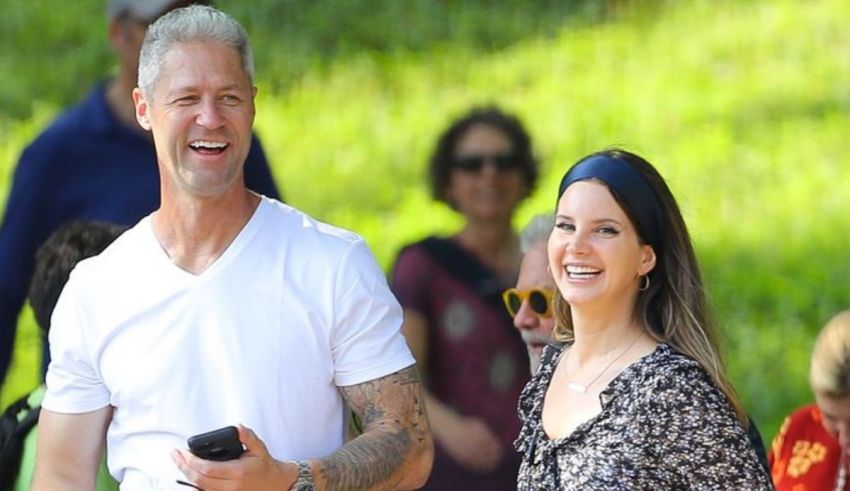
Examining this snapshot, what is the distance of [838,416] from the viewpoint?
424 centimetres

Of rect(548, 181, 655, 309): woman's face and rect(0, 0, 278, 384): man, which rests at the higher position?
rect(0, 0, 278, 384): man

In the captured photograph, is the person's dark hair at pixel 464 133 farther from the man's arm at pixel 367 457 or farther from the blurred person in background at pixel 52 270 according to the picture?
the man's arm at pixel 367 457

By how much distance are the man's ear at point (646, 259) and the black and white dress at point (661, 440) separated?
165 millimetres

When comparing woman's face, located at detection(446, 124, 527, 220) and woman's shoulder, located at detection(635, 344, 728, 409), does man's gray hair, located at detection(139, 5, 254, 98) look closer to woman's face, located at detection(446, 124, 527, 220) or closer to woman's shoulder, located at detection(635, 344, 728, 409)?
woman's shoulder, located at detection(635, 344, 728, 409)

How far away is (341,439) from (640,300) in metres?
0.58

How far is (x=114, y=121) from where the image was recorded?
4555mm

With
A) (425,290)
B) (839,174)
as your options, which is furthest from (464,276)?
(839,174)

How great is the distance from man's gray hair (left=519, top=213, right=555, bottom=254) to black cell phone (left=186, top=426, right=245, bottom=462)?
136 centimetres

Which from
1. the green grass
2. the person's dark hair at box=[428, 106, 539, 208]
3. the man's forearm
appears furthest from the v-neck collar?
the green grass

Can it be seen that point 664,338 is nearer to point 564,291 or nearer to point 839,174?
point 564,291

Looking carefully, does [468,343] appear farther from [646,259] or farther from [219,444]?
[219,444]

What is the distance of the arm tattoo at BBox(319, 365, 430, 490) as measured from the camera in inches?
120

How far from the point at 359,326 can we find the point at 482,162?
163 cm

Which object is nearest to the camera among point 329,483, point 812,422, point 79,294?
point 329,483
